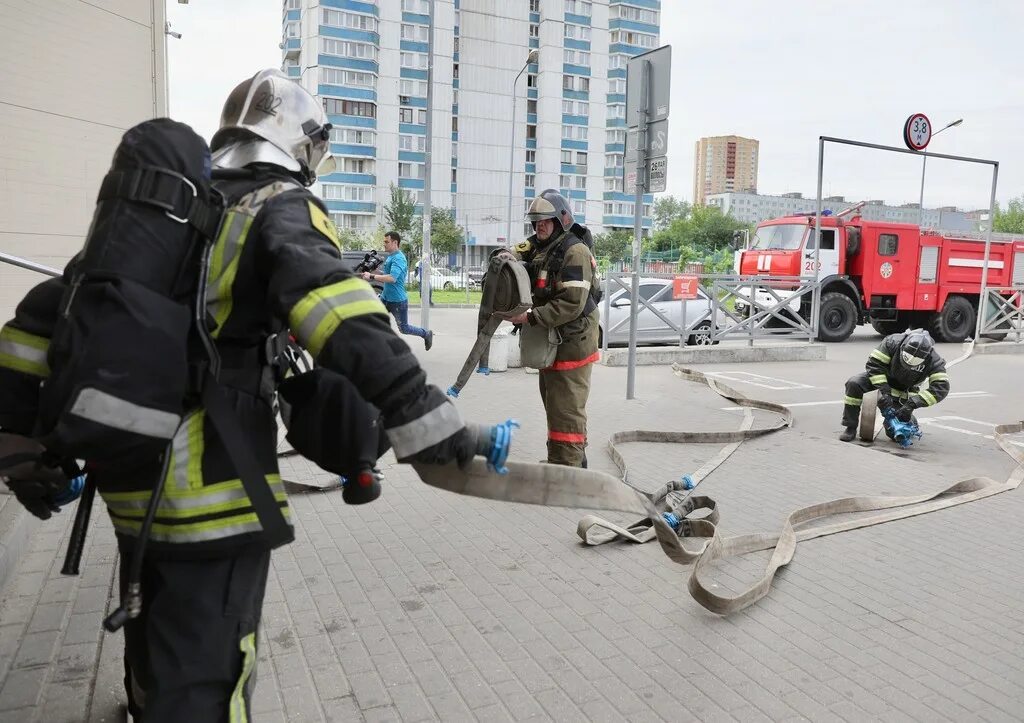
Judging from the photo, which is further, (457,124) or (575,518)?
(457,124)

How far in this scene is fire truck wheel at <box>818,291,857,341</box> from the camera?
1856 cm

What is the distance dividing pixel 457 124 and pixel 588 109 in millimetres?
12573

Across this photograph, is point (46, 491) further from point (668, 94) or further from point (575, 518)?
point (668, 94)

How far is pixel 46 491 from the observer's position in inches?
79.9

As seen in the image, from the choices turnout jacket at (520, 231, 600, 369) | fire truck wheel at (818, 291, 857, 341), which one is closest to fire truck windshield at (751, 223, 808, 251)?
fire truck wheel at (818, 291, 857, 341)

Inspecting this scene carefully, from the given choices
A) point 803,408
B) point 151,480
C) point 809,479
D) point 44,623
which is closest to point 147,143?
point 151,480

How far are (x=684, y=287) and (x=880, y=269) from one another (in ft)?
23.1

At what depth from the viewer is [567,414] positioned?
5500 millimetres

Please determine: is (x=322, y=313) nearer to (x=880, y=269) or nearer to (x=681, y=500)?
(x=681, y=500)

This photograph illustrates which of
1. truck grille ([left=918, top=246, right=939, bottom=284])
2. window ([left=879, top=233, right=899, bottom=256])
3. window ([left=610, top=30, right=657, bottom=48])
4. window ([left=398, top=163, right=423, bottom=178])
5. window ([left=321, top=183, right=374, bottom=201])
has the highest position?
window ([left=610, top=30, right=657, bottom=48])

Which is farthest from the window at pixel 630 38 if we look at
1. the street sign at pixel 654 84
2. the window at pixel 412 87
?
the street sign at pixel 654 84

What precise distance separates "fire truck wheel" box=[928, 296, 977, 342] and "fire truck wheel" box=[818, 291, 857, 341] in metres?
Answer: 2.60

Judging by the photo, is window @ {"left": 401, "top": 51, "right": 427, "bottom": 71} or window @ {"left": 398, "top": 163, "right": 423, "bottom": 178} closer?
window @ {"left": 401, "top": 51, "right": 427, "bottom": 71}

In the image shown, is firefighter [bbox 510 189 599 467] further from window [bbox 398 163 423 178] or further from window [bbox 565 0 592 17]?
window [bbox 565 0 592 17]
